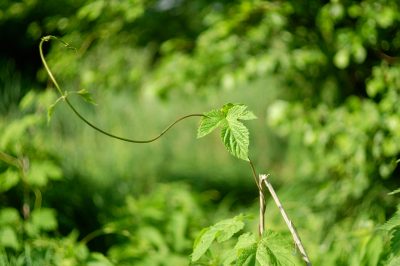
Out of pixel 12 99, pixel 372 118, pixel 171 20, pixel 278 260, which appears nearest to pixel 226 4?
pixel 372 118

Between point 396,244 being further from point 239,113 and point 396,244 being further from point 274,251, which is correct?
point 239,113

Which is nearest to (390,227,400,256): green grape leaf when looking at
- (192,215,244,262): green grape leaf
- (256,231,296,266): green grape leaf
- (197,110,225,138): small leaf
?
(256,231,296,266): green grape leaf

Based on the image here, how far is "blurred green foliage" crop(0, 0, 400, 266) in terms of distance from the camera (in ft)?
7.27

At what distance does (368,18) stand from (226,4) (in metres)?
0.95

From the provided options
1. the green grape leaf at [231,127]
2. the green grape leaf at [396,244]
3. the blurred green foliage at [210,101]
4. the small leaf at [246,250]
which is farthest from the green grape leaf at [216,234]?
the blurred green foliage at [210,101]

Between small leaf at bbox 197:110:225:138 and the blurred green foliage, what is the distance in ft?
2.51

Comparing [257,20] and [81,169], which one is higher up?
[257,20]

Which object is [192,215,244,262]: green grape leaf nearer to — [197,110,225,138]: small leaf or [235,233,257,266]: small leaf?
[235,233,257,266]: small leaf

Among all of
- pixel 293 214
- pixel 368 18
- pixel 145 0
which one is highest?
pixel 145 0

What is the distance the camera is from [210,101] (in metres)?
2.93

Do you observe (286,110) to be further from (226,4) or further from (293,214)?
(226,4)

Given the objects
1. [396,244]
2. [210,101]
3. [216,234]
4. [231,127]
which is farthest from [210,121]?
[210,101]

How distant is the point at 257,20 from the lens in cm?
295

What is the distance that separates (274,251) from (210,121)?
0.37 metres
